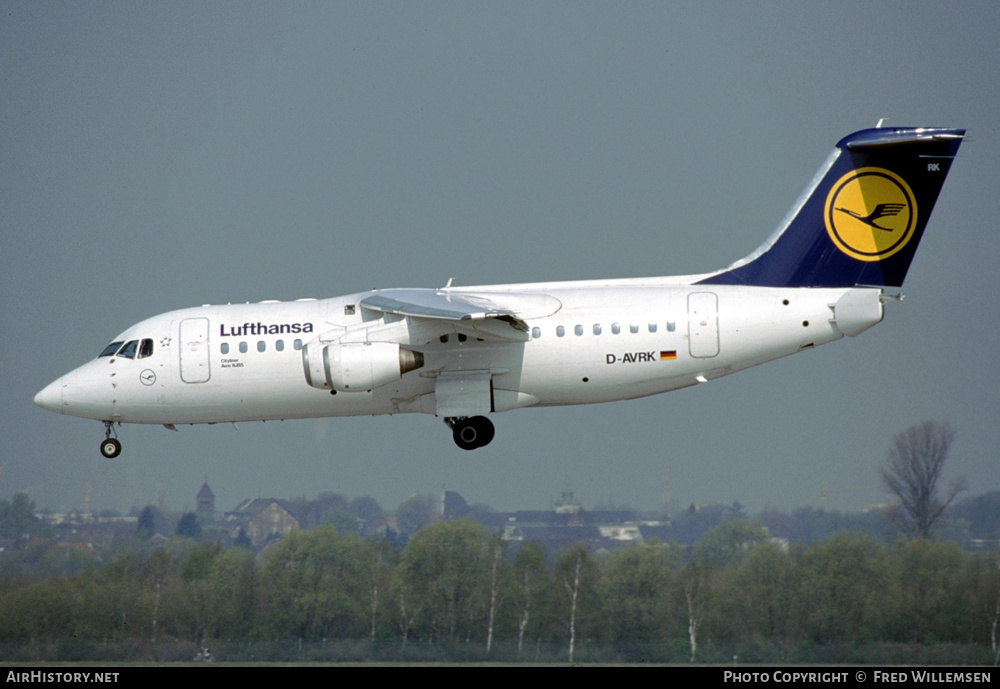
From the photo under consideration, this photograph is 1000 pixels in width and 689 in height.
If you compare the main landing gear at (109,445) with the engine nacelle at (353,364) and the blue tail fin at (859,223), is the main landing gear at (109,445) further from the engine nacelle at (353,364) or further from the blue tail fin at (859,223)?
the blue tail fin at (859,223)

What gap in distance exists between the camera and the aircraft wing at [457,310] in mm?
18812

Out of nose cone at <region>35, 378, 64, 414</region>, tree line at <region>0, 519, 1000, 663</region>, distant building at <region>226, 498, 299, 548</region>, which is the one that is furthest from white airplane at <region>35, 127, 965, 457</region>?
distant building at <region>226, 498, 299, 548</region>

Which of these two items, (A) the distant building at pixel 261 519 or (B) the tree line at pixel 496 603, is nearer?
(B) the tree line at pixel 496 603

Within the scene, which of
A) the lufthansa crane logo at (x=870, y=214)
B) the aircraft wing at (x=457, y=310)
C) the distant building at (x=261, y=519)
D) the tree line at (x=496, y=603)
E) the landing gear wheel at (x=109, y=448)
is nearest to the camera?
the aircraft wing at (x=457, y=310)

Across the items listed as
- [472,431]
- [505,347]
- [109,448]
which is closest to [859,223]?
[505,347]

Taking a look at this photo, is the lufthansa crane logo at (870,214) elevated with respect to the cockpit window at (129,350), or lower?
elevated

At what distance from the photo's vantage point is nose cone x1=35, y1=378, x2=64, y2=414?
Answer: 850 inches

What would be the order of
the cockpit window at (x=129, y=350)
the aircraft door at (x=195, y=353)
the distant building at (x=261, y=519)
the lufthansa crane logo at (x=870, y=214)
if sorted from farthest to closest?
the distant building at (x=261, y=519) → the cockpit window at (x=129, y=350) → the aircraft door at (x=195, y=353) → the lufthansa crane logo at (x=870, y=214)

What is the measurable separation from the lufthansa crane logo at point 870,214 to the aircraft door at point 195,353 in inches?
389

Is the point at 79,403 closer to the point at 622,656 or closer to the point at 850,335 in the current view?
the point at 622,656

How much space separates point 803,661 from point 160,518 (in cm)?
1346

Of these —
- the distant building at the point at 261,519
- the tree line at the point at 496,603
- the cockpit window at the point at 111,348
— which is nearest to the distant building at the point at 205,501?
the distant building at the point at 261,519

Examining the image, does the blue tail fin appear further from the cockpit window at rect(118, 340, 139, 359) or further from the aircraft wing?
the cockpit window at rect(118, 340, 139, 359)
